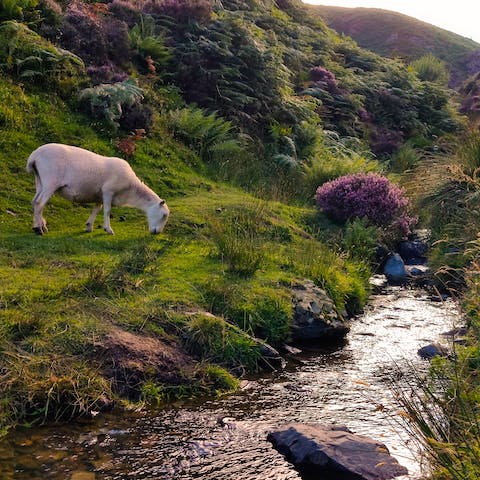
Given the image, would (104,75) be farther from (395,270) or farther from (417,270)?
(417,270)

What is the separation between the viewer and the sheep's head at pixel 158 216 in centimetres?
1191

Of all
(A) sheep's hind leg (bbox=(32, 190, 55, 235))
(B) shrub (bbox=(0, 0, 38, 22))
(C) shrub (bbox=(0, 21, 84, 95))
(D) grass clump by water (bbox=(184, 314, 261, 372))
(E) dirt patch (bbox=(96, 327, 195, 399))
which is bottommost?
(A) sheep's hind leg (bbox=(32, 190, 55, 235))

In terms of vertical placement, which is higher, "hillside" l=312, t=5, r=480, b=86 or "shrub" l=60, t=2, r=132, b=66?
"hillside" l=312, t=5, r=480, b=86

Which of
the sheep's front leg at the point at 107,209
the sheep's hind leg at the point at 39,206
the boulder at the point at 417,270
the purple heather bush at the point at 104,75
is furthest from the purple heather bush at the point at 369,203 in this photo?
the sheep's hind leg at the point at 39,206

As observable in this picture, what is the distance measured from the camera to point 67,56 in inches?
633

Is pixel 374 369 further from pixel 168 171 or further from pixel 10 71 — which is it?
pixel 10 71

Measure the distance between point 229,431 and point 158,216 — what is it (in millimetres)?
6369

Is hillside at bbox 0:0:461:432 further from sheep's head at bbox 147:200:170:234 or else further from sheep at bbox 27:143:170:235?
sheep at bbox 27:143:170:235

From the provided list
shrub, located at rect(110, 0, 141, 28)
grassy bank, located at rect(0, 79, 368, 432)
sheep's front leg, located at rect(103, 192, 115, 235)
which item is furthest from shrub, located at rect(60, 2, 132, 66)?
sheep's front leg, located at rect(103, 192, 115, 235)

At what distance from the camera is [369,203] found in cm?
1553

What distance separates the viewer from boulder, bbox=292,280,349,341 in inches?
367

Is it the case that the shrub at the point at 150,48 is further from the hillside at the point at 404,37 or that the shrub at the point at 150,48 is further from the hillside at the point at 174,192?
the hillside at the point at 404,37

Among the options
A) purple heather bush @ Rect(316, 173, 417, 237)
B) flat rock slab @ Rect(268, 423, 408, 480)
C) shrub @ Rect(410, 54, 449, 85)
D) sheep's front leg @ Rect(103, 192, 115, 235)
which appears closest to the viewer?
flat rock slab @ Rect(268, 423, 408, 480)

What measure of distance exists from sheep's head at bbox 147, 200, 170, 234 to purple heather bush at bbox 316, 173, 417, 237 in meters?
5.35
